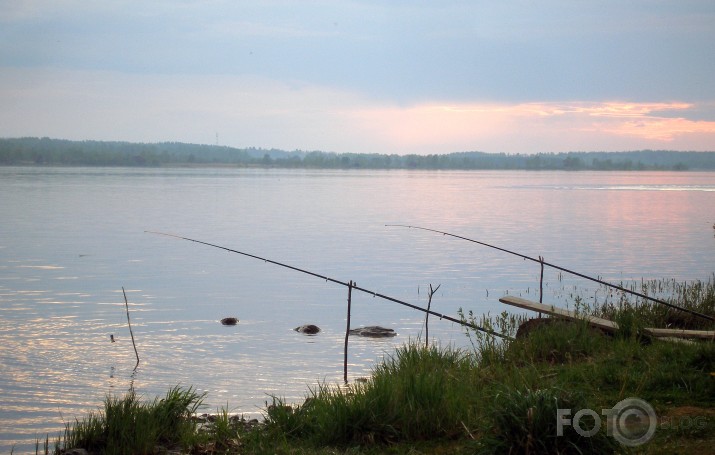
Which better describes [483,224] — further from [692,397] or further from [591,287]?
[692,397]

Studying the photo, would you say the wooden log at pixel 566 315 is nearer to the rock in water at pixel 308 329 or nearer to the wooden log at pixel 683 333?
the wooden log at pixel 683 333

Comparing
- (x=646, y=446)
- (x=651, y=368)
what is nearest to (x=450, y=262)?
(x=651, y=368)

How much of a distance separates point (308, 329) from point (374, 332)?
1.51m

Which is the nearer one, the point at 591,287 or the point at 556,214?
the point at 591,287

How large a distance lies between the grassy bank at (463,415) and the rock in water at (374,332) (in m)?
7.07

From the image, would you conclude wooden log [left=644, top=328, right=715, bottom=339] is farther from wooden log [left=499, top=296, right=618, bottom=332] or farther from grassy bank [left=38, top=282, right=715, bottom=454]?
grassy bank [left=38, top=282, right=715, bottom=454]

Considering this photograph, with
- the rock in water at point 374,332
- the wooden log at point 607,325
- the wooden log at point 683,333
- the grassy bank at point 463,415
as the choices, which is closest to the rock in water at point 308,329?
the rock in water at point 374,332

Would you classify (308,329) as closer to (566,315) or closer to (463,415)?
(566,315)

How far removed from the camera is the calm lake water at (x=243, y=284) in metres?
13.2

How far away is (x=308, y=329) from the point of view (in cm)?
1720

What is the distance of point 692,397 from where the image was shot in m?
7.71

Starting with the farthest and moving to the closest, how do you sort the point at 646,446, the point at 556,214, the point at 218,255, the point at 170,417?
the point at 556,214, the point at 218,255, the point at 170,417, the point at 646,446

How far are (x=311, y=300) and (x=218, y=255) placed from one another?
10.8 meters

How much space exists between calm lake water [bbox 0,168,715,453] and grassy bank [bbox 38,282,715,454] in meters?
3.06
